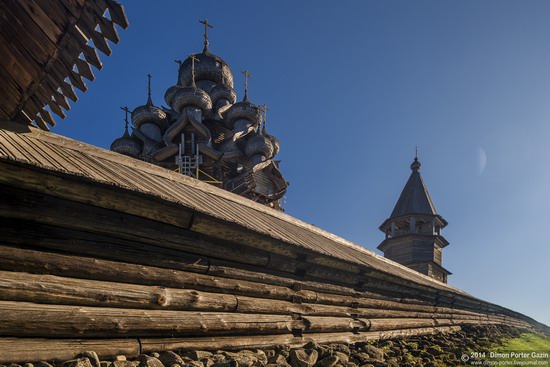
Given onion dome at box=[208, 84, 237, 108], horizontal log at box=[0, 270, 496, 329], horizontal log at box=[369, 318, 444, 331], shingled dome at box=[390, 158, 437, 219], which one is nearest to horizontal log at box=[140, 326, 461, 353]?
horizontal log at box=[369, 318, 444, 331]

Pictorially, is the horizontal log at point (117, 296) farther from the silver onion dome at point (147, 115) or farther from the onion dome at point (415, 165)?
the onion dome at point (415, 165)

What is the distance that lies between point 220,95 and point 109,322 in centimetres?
2590

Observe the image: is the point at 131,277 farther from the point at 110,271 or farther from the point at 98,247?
the point at 98,247

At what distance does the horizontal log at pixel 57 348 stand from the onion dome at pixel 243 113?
24.4 meters

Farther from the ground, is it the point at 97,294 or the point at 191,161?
the point at 191,161

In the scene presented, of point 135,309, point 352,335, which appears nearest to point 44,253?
point 135,309

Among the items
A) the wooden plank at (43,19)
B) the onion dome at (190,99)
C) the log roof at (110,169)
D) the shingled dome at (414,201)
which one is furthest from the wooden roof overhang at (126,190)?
the shingled dome at (414,201)

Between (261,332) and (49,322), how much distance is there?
2773 mm

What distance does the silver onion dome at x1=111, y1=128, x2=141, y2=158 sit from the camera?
25.7 m

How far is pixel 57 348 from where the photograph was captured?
3184 mm

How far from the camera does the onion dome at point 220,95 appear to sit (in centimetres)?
2799

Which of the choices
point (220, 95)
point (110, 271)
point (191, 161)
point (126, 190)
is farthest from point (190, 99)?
point (110, 271)

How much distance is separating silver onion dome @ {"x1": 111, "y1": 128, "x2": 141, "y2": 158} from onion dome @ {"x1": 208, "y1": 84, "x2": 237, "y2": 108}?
649 centimetres

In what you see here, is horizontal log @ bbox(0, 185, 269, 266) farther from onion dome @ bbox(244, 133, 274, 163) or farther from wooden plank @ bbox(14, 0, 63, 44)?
onion dome @ bbox(244, 133, 274, 163)
